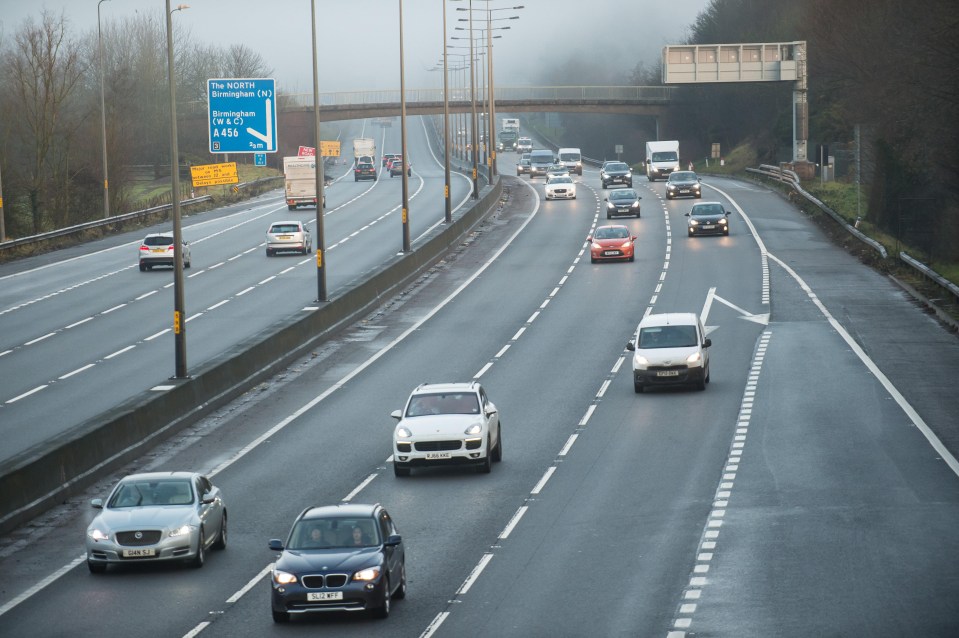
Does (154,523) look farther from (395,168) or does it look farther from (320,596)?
(395,168)

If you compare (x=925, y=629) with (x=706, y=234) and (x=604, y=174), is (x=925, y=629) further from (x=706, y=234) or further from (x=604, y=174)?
(x=604, y=174)

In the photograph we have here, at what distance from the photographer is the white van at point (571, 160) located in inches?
4388

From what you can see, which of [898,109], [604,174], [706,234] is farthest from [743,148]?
[706,234]

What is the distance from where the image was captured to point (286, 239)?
196ft

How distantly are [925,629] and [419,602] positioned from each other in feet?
18.5

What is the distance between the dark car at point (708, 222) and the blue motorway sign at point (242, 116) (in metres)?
21.6

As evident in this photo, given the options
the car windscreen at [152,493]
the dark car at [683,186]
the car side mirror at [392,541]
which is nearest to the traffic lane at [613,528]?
the car side mirror at [392,541]

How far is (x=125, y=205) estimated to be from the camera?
84312 mm

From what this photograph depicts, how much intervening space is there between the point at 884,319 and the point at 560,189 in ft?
138

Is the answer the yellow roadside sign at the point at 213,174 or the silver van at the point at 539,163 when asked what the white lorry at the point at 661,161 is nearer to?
the silver van at the point at 539,163

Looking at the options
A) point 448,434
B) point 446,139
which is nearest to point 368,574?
point 448,434

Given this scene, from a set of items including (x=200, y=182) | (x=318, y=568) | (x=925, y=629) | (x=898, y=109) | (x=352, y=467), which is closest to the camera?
(x=925, y=629)

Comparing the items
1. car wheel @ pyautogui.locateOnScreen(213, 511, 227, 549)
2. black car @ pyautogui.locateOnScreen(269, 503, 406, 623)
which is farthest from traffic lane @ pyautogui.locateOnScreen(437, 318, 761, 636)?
car wheel @ pyautogui.locateOnScreen(213, 511, 227, 549)

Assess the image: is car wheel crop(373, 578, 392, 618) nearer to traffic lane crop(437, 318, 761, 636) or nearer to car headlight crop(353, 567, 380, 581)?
car headlight crop(353, 567, 380, 581)
